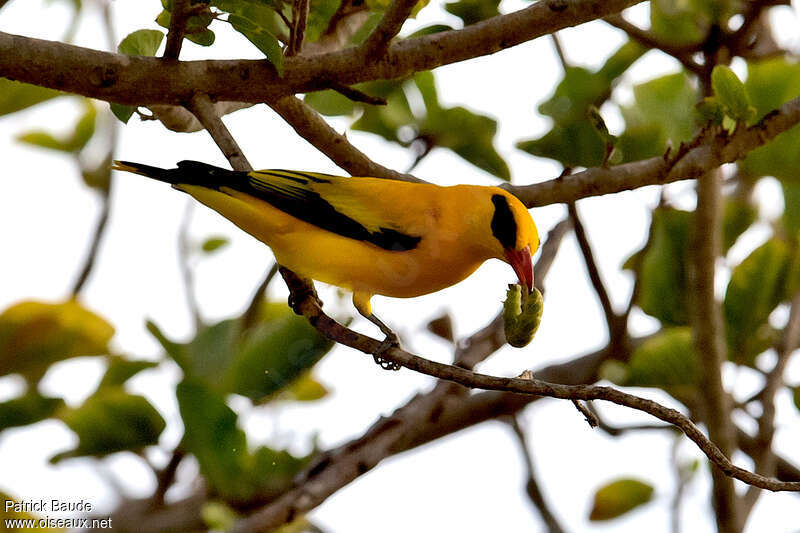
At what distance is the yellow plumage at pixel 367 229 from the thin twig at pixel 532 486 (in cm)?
185

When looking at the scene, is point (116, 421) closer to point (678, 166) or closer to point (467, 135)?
point (467, 135)

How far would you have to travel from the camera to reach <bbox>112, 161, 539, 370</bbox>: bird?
3.53 metres

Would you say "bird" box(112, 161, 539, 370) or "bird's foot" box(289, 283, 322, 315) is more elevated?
"bird" box(112, 161, 539, 370)

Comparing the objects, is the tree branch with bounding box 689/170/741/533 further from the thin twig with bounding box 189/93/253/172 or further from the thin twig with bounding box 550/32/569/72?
the thin twig with bounding box 189/93/253/172

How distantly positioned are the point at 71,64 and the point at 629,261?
3.62 m

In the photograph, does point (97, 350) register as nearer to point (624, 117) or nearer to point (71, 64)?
point (71, 64)

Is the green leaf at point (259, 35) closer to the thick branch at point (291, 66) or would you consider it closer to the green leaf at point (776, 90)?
the thick branch at point (291, 66)

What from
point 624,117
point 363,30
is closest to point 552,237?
point 624,117

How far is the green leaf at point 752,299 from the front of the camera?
4527mm

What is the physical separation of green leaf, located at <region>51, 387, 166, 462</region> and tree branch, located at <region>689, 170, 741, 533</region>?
89.1 inches

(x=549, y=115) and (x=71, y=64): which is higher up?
(x=549, y=115)

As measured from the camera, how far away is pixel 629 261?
5523mm

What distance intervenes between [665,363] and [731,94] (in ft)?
5.59

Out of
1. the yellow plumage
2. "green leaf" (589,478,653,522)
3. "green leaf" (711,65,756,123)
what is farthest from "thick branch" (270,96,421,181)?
"green leaf" (589,478,653,522)
